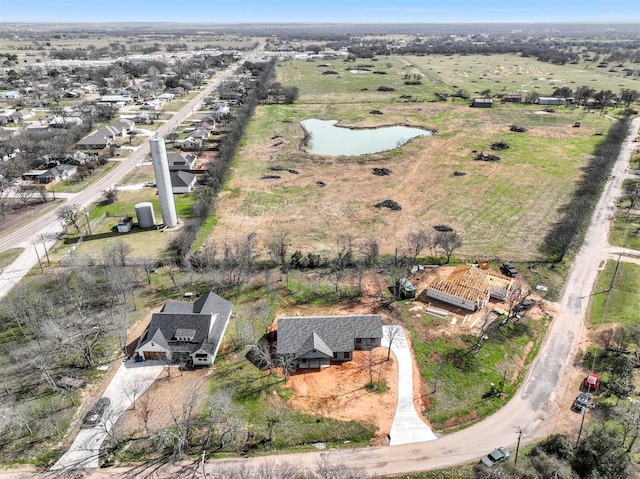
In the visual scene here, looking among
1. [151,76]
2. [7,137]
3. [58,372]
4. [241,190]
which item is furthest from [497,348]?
[151,76]

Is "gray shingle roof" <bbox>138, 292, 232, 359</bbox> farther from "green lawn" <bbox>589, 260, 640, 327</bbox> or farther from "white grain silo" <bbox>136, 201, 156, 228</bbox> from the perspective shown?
"green lawn" <bbox>589, 260, 640, 327</bbox>

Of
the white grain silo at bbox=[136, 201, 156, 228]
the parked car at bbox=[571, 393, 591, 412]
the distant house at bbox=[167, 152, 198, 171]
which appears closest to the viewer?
the parked car at bbox=[571, 393, 591, 412]

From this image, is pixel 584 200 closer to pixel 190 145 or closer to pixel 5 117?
pixel 190 145

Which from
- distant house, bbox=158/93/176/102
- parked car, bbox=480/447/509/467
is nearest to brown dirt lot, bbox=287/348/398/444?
parked car, bbox=480/447/509/467

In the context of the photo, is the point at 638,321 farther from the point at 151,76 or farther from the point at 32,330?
the point at 151,76

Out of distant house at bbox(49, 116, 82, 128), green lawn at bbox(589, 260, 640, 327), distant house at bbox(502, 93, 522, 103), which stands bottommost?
green lawn at bbox(589, 260, 640, 327)
